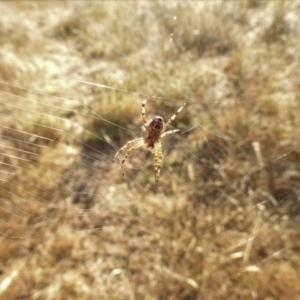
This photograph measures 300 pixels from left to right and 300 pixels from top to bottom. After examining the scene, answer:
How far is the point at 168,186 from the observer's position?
313 centimetres

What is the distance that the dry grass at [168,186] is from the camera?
8.63ft

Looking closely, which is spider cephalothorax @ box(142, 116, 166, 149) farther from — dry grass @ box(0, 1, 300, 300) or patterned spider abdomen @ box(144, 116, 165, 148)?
dry grass @ box(0, 1, 300, 300)

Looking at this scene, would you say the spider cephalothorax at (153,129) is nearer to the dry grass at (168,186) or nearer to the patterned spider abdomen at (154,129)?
the patterned spider abdomen at (154,129)

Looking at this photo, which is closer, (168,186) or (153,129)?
(153,129)

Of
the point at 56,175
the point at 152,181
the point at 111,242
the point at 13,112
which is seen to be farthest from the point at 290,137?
the point at 13,112

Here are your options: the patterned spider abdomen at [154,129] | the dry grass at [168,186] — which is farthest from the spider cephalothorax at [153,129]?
the dry grass at [168,186]

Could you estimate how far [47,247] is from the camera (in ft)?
9.41

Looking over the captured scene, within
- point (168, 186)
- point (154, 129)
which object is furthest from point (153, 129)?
point (168, 186)

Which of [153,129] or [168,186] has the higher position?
[168,186]

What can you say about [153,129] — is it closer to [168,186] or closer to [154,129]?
[154,129]

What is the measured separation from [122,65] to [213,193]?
2.52 metres

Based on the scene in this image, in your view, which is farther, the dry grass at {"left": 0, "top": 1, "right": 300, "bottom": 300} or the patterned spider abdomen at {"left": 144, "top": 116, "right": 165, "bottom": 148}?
the dry grass at {"left": 0, "top": 1, "right": 300, "bottom": 300}

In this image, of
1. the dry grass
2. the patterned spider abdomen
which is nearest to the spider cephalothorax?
the patterned spider abdomen

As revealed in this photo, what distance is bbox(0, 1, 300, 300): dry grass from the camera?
2629 mm
